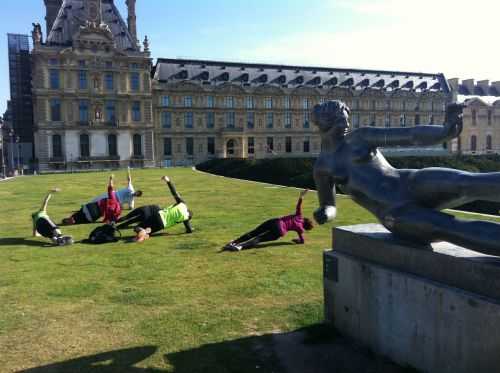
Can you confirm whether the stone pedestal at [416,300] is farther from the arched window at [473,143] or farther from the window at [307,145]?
the arched window at [473,143]

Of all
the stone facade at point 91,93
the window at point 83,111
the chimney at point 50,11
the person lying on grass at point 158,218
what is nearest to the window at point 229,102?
the stone facade at point 91,93

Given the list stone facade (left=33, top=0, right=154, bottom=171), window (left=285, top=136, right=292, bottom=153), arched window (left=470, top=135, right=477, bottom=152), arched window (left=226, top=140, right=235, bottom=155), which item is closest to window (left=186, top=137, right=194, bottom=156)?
arched window (left=226, top=140, right=235, bottom=155)

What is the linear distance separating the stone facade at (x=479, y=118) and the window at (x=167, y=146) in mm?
47679

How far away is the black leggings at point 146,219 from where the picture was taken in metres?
9.84

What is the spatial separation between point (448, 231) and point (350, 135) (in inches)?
56.9

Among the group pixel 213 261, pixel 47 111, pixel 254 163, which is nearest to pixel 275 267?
pixel 213 261

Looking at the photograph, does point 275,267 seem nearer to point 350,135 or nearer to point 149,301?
point 149,301

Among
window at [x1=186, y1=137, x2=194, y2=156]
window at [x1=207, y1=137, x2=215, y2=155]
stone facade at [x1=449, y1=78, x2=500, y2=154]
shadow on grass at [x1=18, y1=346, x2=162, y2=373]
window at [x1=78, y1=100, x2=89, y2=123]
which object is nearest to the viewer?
shadow on grass at [x1=18, y1=346, x2=162, y2=373]

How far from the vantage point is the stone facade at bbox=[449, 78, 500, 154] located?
74500mm

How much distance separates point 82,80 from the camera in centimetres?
5325

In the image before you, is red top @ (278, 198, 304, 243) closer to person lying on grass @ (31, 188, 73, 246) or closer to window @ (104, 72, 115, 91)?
person lying on grass @ (31, 188, 73, 246)

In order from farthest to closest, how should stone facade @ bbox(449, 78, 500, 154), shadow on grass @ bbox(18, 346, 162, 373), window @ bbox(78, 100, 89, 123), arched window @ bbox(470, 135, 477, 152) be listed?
arched window @ bbox(470, 135, 477, 152) < stone facade @ bbox(449, 78, 500, 154) < window @ bbox(78, 100, 89, 123) < shadow on grass @ bbox(18, 346, 162, 373)

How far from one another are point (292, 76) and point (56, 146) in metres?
36.3

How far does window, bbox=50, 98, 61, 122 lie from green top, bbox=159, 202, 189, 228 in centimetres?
4873
